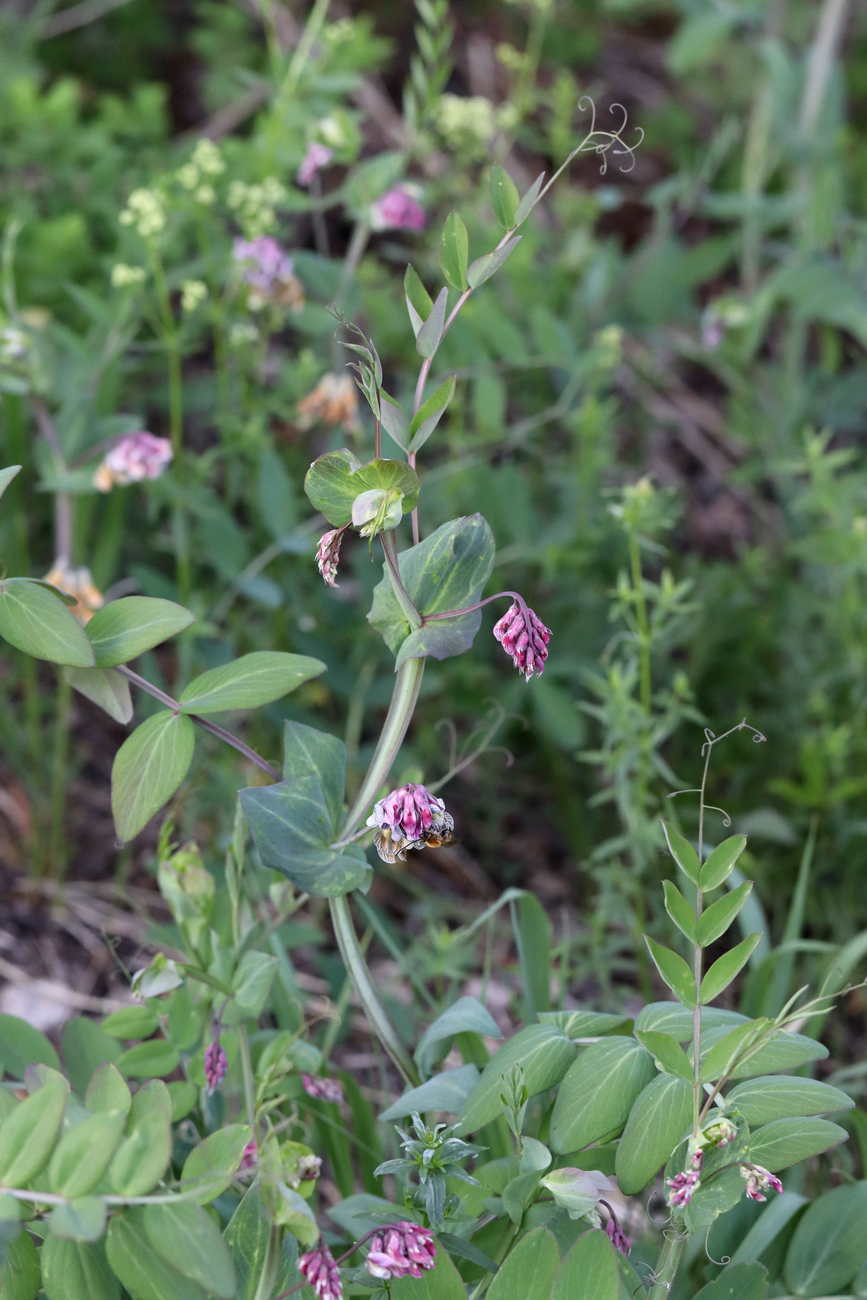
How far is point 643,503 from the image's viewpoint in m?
1.49

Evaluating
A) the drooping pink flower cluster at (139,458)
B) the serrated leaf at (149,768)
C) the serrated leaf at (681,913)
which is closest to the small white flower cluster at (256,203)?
the drooping pink flower cluster at (139,458)

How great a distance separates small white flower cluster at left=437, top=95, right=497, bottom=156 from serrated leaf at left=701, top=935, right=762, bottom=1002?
145cm

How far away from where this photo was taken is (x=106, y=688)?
1.05 metres

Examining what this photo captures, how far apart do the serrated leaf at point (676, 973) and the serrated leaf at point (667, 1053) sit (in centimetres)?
3

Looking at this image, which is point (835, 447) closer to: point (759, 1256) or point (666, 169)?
point (666, 169)

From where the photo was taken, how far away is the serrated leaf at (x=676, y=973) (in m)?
0.89

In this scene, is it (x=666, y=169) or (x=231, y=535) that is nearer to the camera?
(x=231, y=535)

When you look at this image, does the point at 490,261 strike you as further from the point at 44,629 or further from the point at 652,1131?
the point at 652,1131

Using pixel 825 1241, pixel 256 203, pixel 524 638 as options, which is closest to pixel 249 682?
pixel 524 638

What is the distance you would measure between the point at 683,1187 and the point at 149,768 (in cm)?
46

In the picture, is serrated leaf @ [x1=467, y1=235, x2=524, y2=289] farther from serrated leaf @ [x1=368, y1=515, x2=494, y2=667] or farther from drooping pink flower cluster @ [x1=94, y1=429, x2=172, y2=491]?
drooping pink flower cluster @ [x1=94, y1=429, x2=172, y2=491]

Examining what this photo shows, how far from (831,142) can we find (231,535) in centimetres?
150

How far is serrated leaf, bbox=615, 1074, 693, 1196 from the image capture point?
35.5 inches

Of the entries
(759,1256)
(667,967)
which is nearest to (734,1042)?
(667,967)
